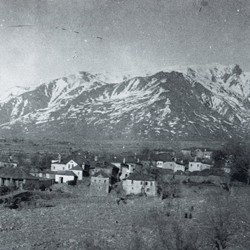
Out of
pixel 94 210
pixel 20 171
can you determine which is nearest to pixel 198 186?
pixel 94 210

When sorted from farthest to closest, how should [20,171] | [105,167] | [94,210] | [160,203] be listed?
[105,167] → [20,171] → [160,203] → [94,210]

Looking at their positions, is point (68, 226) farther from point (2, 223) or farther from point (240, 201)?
point (240, 201)

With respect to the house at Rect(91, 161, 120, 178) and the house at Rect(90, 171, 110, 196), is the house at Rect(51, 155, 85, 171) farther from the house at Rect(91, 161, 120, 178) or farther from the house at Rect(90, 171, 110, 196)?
the house at Rect(90, 171, 110, 196)

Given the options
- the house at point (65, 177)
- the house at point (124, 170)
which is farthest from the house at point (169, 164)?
the house at point (65, 177)

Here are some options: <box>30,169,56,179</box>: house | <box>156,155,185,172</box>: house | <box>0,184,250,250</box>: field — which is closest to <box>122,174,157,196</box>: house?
<box>0,184,250,250</box>: field

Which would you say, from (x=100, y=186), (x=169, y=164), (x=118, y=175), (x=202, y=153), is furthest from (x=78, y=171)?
Result: (x=202, y=153)

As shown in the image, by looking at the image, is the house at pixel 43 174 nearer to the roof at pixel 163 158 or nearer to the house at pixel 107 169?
the house at pixel 107 169

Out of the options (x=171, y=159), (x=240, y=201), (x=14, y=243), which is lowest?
(x=14, y=243)
